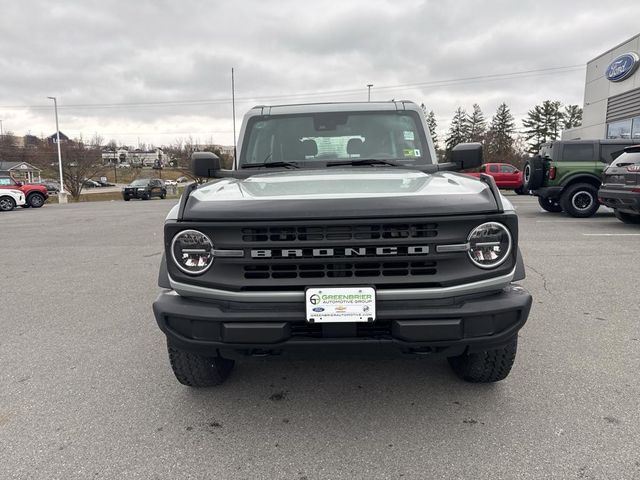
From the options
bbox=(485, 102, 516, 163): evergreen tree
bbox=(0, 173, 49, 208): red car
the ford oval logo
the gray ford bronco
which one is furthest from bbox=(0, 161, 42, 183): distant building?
the gray ford bronco

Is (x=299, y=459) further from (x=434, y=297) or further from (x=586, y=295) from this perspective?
(x=586, y=295)

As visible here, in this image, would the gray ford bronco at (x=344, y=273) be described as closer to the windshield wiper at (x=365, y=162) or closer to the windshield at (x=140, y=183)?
the windshield wiper at (x=365, y=162)

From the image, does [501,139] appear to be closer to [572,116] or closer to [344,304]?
[572,116]

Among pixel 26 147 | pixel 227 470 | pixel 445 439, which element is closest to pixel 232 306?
pixel 227 470

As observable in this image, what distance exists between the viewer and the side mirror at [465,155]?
11.4 ft

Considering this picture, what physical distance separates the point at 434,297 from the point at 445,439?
2.51 feet

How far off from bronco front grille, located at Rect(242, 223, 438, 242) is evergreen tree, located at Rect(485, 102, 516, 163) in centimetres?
4961

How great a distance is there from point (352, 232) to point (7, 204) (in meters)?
Result: 22.8

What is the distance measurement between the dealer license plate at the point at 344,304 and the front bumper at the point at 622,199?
28.9ft

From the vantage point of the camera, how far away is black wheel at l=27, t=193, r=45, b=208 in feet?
72.1

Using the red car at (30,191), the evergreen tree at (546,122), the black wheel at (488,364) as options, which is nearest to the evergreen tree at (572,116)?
the evergreen tree at (546,122)

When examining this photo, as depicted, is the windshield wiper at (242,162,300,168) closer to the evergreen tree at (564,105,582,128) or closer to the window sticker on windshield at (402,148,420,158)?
Answer: the window sticker on windshield at (402,148,420,158)

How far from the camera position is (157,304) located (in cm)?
230

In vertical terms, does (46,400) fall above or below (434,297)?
below
